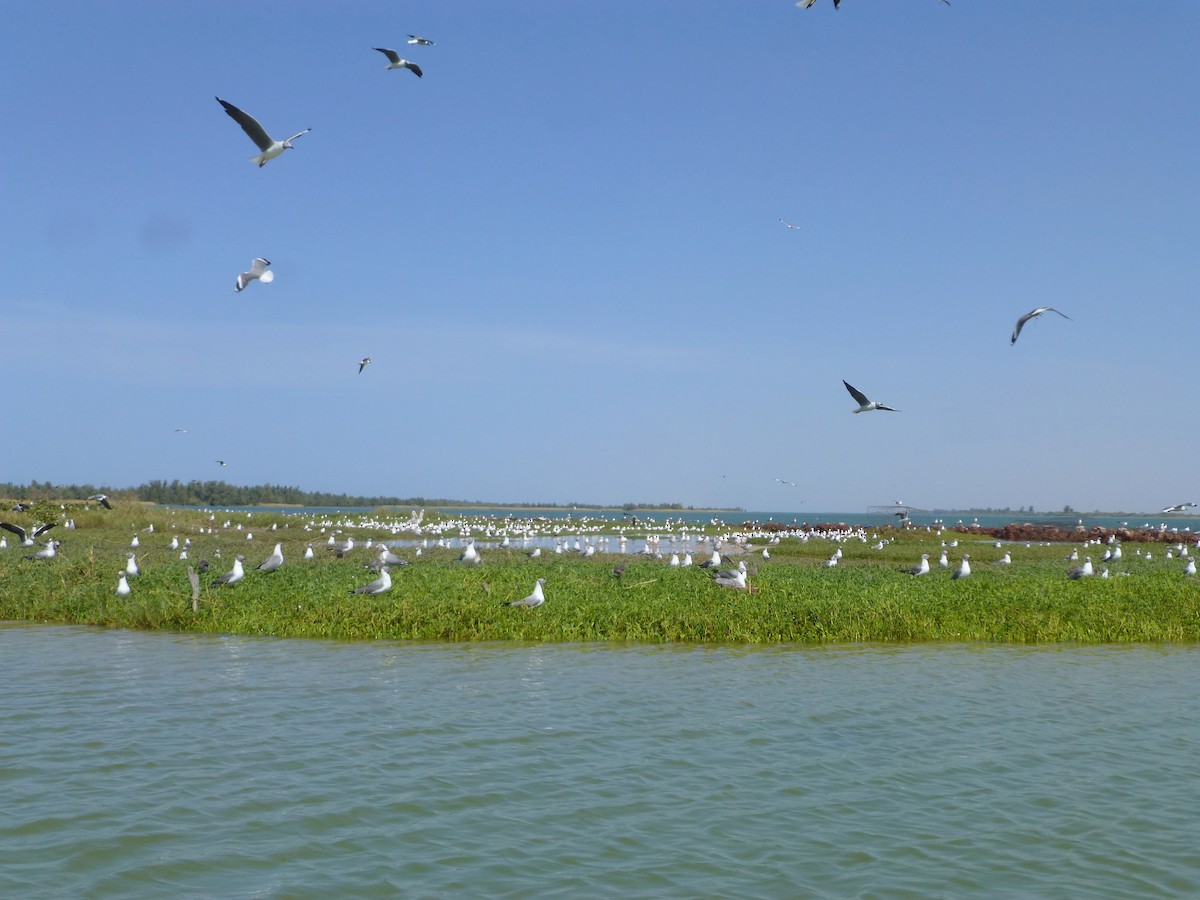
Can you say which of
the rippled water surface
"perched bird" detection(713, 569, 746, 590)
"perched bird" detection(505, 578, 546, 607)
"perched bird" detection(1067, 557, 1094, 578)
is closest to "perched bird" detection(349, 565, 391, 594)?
"perched bird" detection(505, 578, 546, 607)

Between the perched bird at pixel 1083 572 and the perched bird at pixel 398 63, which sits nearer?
the perched bird at pixel 398 63

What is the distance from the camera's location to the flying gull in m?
13.7

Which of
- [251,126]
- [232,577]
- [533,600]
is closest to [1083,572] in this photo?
[533,600]

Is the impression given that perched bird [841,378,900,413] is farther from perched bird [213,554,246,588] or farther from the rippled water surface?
perched bird [213,554,246,588]

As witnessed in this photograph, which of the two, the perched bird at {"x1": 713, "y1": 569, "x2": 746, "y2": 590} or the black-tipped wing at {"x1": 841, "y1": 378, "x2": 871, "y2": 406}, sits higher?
the black-tipped wing at {"x1": 841, "y1": 378, "x2": 871, "y2": 406}

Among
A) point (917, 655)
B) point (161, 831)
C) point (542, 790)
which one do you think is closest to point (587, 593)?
point (917, 655)

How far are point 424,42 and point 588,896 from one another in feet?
47.5

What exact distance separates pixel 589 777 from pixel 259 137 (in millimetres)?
9750

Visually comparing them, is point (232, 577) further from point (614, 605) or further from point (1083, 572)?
point (1083, 572)

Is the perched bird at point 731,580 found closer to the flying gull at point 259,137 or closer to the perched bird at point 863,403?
the perched bird at point 863,403

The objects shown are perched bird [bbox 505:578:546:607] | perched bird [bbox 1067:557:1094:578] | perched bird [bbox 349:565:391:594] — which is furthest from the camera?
perched bird [bbox 1067:557:1094:578]

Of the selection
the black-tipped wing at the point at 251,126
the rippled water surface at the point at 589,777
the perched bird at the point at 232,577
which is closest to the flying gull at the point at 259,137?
the black-tipped wing at the point at 251,126

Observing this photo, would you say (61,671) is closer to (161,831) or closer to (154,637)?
(154,637)

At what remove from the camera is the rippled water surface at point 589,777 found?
28.1 ft
